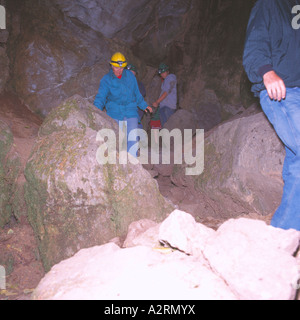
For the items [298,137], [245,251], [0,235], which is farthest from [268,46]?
[0,235]

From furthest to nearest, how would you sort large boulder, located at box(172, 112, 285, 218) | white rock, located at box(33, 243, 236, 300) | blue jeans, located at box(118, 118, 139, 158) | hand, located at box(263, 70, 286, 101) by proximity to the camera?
1. blue jeans, located at box(118, 118, 139, 158)
2. large boulder, located at box(172, 112, 285, 218)
3. hand, located at box(263, 70, 286, 101)
4. white rock, located at box(33, 243, 236, 300)

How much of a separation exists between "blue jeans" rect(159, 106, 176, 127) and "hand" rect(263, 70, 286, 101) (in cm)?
579

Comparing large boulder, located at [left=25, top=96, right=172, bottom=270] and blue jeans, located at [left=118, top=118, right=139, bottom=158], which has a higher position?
blue jeans, located at [left=118, top=118, right=139, bottom=158]

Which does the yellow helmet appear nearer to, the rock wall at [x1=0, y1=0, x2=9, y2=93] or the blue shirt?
the blue shirt

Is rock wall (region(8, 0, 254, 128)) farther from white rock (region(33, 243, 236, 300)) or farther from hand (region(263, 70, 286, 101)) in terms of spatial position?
white rock (region(33, 243, 236, 300))

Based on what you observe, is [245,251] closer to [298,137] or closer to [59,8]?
[298,137]

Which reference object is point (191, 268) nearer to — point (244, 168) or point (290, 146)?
point (290, 146)

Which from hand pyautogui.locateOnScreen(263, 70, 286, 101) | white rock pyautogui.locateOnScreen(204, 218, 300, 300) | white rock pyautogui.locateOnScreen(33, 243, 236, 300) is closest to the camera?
white rock pyautogui.locateOnScreen(204, 218, 300, 300)

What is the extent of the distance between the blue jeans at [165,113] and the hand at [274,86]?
19.0 feet

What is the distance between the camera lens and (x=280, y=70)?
2.20m

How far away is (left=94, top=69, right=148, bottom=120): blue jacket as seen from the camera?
4434 mm

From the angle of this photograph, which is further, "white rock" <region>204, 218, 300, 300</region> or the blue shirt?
the blue shirt

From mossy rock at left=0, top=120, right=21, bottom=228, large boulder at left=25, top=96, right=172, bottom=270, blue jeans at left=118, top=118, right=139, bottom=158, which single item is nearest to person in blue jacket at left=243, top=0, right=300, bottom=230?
large boulder at left=25, top=96, right=172, bottom=270

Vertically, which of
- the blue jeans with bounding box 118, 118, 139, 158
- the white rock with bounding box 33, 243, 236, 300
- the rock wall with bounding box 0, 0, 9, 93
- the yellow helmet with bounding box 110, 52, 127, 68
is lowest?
the white rock with bounding box 33, 243, 236, 300
